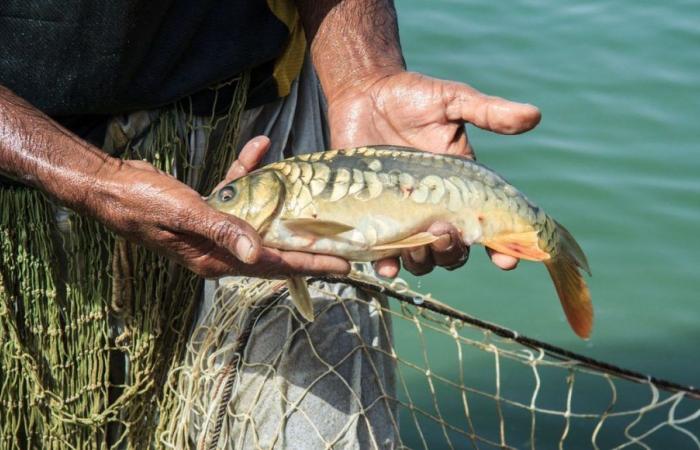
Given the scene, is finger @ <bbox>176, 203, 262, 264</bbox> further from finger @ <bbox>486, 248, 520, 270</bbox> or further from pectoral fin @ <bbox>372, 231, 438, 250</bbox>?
finger @ <bbox>486, 248, 520, 270</bbox>

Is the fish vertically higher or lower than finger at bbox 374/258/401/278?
higher

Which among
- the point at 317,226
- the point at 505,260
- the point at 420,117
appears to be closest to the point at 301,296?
the point at 317,226

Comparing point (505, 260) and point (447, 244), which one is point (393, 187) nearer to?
point (447, 244)

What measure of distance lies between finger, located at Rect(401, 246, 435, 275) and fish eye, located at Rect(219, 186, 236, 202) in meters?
0.49

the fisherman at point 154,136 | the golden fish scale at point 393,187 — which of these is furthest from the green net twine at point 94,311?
the golden fish scale at point 393,187

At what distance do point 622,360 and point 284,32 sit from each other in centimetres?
250

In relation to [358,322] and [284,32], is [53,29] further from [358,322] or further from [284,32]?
[358,322]

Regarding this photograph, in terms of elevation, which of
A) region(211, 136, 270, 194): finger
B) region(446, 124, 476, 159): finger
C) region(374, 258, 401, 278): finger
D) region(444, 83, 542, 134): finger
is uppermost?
region(444, 83, 542, 134): finger

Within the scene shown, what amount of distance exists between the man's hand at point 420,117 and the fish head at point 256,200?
389mm

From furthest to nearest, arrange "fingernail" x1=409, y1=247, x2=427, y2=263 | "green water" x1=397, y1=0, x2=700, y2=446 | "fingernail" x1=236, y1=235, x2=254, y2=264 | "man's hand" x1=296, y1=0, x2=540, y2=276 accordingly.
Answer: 1. "green water" x1=397, y1=0, x2=700, y2=446
2. "man's hand" x1=296, y1=0, x2=540, y2=276
3. "fingernail" x1=409, y1=247, x2=427, y2=263
4. "fingernail" x1=236, y1=235, x2=254, y2=264

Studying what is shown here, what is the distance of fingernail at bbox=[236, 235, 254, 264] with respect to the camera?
262cm

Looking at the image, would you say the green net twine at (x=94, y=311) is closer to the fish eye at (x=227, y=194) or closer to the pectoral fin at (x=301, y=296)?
the fish eye at (x=227, y=194)

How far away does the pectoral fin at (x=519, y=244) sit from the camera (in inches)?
115

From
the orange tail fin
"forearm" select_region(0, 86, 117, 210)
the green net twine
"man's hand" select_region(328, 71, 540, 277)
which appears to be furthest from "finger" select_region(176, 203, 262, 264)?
the orange tail fin
